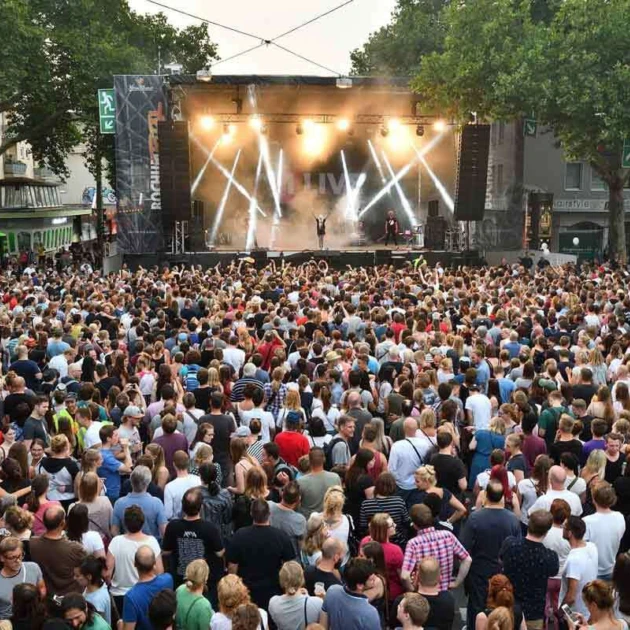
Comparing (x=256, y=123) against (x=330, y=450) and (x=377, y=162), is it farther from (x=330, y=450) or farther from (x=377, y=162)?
(x=330, y=450)

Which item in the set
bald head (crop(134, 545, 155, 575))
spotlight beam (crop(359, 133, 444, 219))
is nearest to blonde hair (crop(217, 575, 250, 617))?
bald head (crop(134, 545, 155, 575))

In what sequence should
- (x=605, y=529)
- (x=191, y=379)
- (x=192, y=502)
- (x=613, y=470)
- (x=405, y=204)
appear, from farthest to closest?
(x=405, y=204)
(x=191, y=379)
(x=613, y=470)
(x=605, y=529)
(x=192, y=502)

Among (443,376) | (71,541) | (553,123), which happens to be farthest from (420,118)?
(71,541)

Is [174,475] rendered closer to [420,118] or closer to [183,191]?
[183,191]

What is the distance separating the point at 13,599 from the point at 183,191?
2298 cm

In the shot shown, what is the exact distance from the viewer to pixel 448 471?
6.89 metres

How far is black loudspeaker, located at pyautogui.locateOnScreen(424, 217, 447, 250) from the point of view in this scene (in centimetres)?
3041

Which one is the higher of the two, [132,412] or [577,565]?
[132,412]

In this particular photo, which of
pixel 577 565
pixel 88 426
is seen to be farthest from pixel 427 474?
pixel 88 426

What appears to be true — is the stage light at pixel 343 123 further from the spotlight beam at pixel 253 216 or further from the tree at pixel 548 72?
the spotlight beam at pixel 253 216

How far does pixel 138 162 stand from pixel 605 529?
2464 cm

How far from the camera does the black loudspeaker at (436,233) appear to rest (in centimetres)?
3041

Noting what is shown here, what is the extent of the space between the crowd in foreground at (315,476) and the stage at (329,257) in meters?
15.1

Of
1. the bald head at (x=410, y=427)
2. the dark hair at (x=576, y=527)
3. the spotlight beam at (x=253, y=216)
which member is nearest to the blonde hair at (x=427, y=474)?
the bald head at (x=410, y=427)
